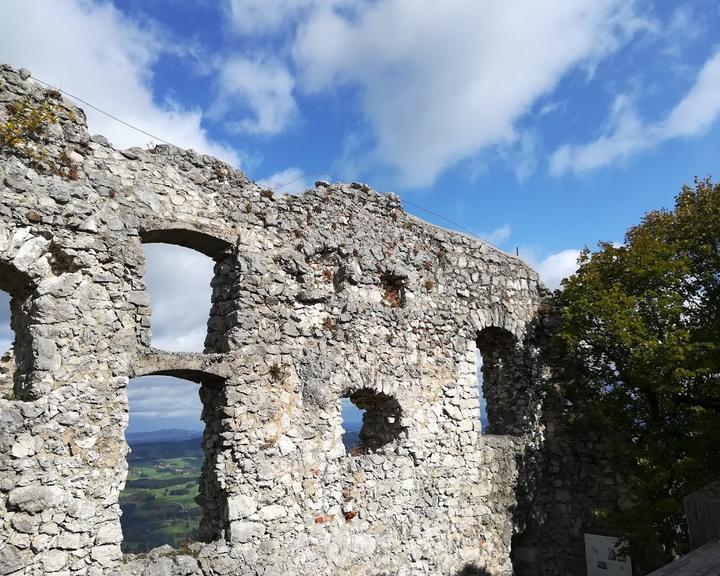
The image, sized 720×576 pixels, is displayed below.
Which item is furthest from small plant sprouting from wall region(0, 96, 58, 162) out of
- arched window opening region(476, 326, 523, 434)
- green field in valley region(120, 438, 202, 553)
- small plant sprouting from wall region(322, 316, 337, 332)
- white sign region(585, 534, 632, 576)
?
white sign region(585, 534, 632, 576)

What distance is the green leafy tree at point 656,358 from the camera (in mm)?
8609

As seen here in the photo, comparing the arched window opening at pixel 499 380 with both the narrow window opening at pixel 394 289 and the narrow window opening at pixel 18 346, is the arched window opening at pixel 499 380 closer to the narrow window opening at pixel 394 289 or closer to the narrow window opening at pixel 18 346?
the narrow window opening at pixel 394 289

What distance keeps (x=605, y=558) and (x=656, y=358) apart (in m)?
3.82

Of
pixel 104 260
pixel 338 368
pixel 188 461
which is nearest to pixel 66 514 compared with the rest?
pixel 104 260

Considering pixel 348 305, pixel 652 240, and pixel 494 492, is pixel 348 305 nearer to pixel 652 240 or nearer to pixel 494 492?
pixel 494 492

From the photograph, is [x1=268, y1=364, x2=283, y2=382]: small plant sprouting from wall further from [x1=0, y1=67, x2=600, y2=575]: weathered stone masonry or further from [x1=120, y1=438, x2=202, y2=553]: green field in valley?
[x1=120, y1=438, x2=202, y2=553]: green field in valley

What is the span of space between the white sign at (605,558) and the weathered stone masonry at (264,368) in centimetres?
152

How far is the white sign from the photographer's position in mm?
9594

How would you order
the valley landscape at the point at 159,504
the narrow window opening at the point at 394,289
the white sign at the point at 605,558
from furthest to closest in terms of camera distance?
the valley landscape at the point at 159,504 < the white sign at the point at 605,558 < the narrow window opening at the point at 394,289

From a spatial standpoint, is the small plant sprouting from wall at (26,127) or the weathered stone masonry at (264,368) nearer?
the weathered stone masonry at (264,368)

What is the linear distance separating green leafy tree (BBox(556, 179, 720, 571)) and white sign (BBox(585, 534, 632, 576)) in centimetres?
25

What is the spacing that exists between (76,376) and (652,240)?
916 centimetres

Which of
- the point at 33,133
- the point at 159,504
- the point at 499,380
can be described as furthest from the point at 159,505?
the point at 33,133

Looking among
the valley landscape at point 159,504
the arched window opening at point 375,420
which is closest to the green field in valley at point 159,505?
the valley landscape at point 159,504
